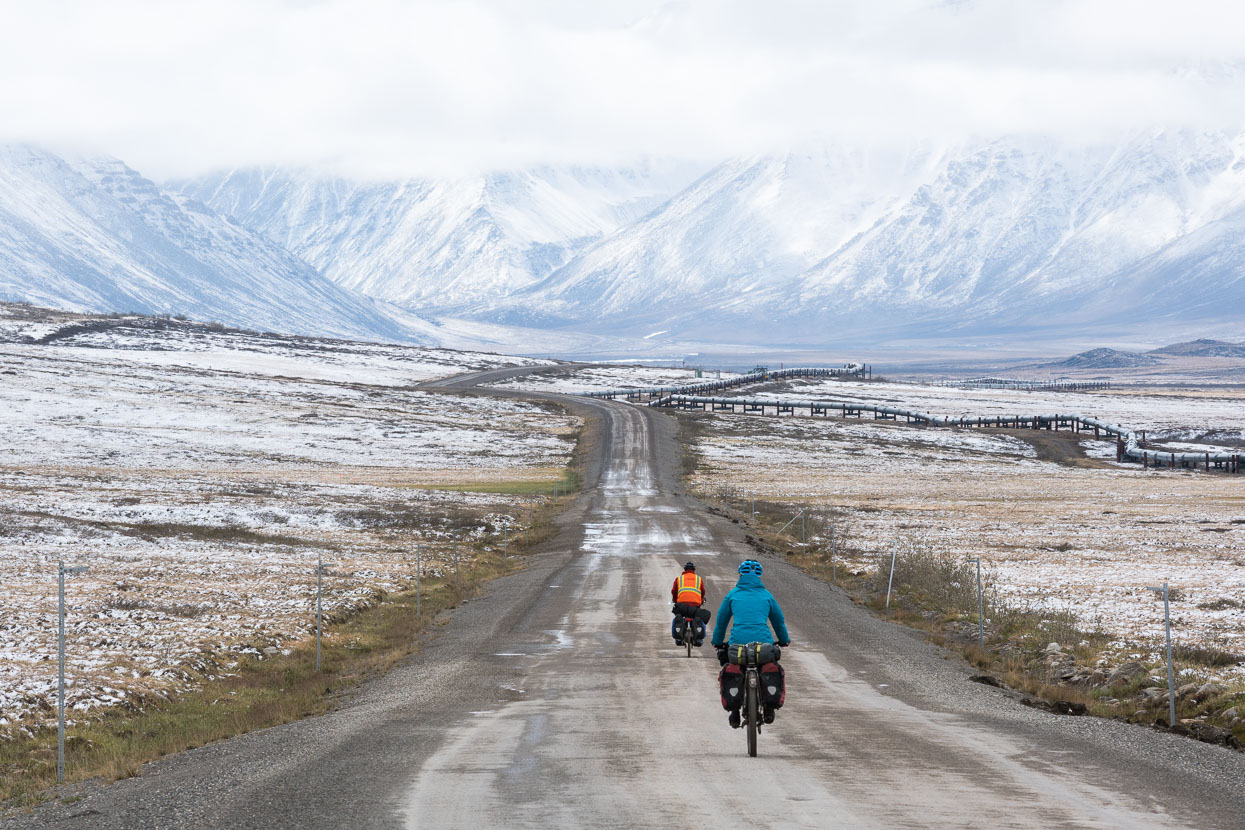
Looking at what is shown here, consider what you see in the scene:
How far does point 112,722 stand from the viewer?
20641 mm

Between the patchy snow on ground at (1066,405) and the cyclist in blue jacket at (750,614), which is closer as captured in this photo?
the cyclist in blue jacket at (750,614)

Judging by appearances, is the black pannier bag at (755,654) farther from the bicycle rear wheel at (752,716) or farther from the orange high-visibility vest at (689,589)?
the orange high-visibility vest at (689,589)

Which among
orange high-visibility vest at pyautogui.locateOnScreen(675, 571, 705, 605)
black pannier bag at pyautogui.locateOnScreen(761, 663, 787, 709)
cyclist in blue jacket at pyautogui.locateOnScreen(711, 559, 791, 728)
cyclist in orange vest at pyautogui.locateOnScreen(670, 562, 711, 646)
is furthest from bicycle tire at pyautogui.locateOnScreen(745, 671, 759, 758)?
orange high-visibility vest at pyautogui.locateOnScreen(675, 571, 705, 605)

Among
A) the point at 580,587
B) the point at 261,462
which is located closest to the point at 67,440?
the point at 261,462

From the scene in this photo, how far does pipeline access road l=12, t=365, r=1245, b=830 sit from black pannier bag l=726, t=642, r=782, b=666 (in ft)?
3.47

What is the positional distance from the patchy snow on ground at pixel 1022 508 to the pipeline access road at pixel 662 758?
19.8ft

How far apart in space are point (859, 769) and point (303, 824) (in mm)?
6060

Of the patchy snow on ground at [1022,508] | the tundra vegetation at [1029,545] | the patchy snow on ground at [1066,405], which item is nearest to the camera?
the tundra vegetation at [1029,545]

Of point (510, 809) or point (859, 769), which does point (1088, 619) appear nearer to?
point (859, 769)

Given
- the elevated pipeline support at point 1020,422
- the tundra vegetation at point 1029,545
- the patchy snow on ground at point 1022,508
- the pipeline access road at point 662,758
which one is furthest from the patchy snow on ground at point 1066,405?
the pipeline access road at point 662,758

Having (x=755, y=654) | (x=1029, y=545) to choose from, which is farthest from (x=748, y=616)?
(x=1029, y=545)

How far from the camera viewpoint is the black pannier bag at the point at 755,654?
16.6 meters

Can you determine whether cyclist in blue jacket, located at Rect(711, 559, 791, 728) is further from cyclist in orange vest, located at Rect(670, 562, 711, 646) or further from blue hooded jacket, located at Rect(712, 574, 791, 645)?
cyclist in orange vest, located at Rect(670, 562, 711, 646)

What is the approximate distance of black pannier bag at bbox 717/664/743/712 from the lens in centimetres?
1667
